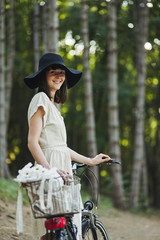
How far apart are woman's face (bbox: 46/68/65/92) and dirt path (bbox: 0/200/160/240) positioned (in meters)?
2.64

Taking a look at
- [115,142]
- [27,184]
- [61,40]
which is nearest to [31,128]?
[27,184]

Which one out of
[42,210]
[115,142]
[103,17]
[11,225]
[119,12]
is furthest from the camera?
[103,17]

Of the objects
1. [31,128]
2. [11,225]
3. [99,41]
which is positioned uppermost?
[99,41]

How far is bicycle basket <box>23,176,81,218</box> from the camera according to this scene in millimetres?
2777

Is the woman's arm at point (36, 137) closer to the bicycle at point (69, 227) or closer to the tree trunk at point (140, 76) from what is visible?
the bicycle at point (69, 227)

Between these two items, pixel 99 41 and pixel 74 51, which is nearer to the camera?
pixel 99 41

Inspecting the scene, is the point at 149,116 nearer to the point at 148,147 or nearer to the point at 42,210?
the point at 148,147

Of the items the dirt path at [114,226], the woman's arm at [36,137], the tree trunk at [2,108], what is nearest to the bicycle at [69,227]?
the woman's arm at [36,137]

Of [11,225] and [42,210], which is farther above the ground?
[42,210]

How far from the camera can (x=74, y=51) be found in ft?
54.6

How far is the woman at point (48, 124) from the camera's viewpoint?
3.16m

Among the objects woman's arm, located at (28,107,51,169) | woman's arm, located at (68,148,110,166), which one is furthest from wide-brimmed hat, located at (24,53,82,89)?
woman's arm, located at (68,148,110,166)

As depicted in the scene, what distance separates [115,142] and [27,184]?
9043mm

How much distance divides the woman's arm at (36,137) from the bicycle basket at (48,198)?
277 millimetres
